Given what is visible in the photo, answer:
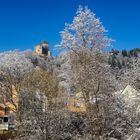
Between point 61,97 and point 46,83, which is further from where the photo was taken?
point 46,83

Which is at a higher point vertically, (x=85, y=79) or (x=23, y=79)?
(x=23, y=79)

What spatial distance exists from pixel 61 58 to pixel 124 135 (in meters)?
7.44

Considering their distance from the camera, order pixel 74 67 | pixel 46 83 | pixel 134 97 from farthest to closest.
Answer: pixel 46 83 → pixel 74 67 → pixel 134 97

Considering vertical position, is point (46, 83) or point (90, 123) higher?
point (46, 83)

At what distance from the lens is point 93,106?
1120 inches

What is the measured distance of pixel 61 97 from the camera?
38875mm

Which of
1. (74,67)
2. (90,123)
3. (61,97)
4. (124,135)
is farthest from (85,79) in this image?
(61,97)

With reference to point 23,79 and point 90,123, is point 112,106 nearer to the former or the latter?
point 90,123

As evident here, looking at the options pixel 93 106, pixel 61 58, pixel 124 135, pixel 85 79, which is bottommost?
pixel 124 135

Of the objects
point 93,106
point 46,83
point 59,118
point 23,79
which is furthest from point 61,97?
point 93,106

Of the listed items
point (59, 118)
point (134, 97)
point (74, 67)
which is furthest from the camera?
point (59, 118)

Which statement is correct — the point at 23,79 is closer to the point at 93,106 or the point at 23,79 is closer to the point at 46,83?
the point at 46,83

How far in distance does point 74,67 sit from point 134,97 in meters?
4.87

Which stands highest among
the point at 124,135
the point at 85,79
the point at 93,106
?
the point at 85,79
